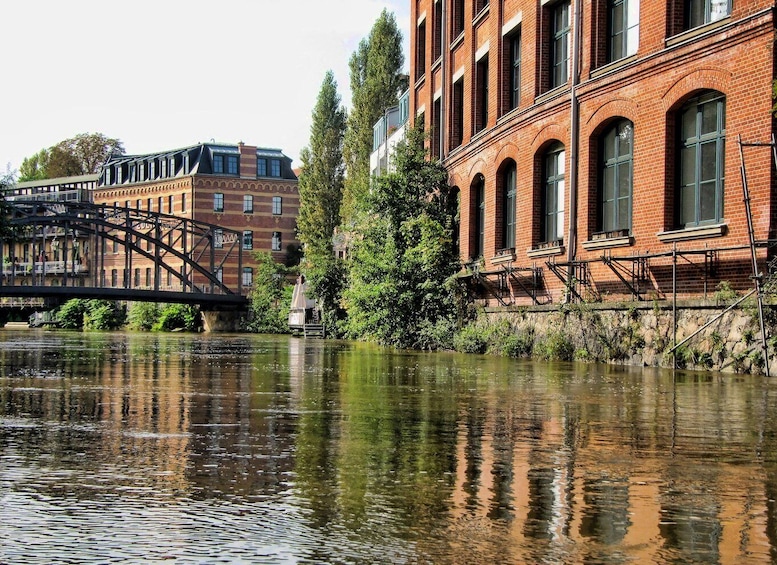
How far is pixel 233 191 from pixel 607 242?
6870 cm

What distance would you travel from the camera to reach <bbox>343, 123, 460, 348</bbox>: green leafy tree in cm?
2838

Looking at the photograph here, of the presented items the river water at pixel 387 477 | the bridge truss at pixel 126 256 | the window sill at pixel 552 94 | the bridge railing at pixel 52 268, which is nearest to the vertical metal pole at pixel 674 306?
the river water at pixel 387 477

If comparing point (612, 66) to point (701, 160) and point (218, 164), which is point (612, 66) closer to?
point (701, 160)

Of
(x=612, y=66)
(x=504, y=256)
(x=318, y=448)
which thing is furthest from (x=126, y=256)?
(x=318, y=448)

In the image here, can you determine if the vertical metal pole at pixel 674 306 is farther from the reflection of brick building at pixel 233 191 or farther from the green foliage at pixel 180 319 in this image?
the reflection of brick building at pixel 233 191

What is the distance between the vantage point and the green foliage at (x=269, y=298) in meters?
66.5

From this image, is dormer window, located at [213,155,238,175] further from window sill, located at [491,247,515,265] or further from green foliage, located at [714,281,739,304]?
green foliage, located at [714,281,739,304]

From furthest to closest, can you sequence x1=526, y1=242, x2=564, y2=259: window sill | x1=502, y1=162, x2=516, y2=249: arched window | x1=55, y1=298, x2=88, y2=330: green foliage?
x1=55, y1=298, x2=88, y2=330: green foliage → x1=502, y1=162, x2=516, y2=249: arched window → x1=526, y1=242, x2=564, y2=259: window sill

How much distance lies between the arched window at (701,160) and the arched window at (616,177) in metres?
1.62

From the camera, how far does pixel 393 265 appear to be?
1128 inches

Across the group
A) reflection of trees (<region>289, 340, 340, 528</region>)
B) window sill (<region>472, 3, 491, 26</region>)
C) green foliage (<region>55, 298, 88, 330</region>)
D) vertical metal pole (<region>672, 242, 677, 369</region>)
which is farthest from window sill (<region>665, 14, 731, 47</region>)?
green foliage (<region>55, 298, 88, 330</region>)

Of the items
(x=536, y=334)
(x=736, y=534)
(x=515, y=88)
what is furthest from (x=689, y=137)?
(x=736, y=534)

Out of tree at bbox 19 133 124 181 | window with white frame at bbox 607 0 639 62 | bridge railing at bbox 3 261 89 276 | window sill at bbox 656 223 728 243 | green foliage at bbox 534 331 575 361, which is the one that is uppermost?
tree at bbox 19 133 124 181

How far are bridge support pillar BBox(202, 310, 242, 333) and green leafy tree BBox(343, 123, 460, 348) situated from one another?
41.0 meters
